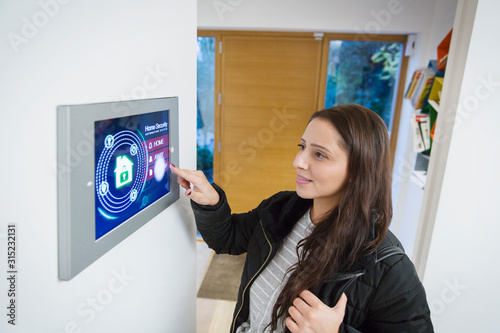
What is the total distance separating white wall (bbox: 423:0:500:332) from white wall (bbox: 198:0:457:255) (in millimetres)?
1098

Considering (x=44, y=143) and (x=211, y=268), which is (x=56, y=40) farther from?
(x=211, y=268)

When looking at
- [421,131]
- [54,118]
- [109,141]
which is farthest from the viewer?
[421,131]

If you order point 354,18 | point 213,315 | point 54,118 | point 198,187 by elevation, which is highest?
point 354,18

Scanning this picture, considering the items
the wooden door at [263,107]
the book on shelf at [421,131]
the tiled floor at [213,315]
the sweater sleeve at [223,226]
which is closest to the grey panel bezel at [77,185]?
the sweater sleeve at [223,226]

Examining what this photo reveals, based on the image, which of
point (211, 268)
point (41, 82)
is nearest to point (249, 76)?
point (211, 268)

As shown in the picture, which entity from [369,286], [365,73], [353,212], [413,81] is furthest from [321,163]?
[365,73]

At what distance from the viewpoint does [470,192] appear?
4.72ft

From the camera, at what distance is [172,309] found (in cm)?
102

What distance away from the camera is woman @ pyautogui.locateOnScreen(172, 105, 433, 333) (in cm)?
84

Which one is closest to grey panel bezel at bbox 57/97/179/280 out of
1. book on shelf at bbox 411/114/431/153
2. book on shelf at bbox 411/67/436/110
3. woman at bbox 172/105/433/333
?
woman at bbox 172/105/433/333

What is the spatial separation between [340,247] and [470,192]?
86cm

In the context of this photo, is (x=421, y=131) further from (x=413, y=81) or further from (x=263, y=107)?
(x=263, y=107)

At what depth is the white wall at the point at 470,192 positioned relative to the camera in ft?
4.30

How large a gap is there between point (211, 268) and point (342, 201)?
2177 mm
